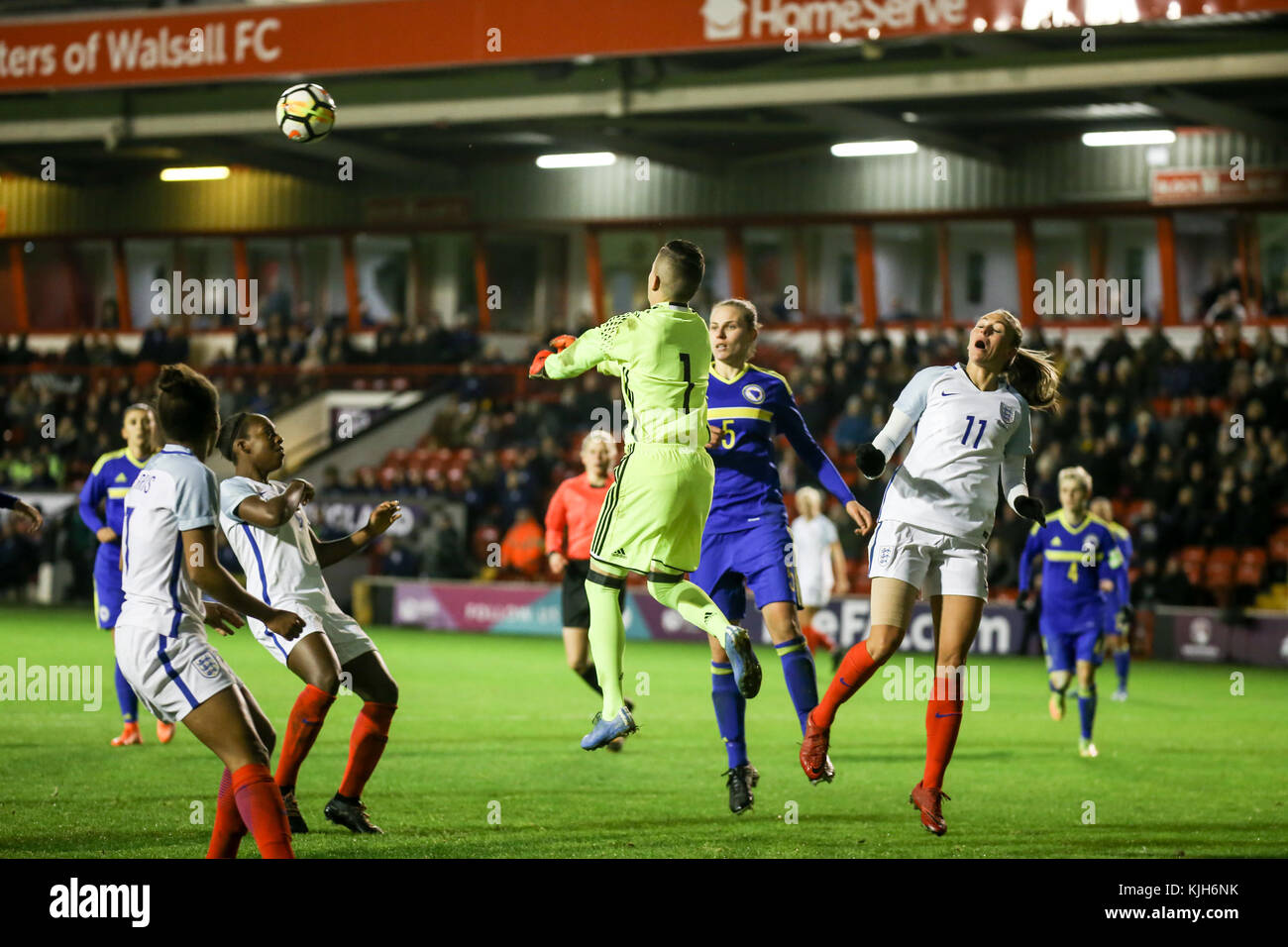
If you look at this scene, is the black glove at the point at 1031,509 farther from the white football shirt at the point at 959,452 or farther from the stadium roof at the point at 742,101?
the stadium roof at the point at 742,101

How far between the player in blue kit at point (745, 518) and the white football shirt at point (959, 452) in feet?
1.70

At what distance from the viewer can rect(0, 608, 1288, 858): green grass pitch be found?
7.27 m

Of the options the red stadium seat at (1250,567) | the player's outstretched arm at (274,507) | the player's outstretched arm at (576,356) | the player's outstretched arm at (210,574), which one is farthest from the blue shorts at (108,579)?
the red stadium seat at (1250,567)

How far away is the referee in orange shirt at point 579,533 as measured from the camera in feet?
35.0

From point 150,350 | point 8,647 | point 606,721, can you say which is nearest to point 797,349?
point 150,350

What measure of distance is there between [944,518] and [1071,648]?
4.85 m

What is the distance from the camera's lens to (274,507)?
6.44m

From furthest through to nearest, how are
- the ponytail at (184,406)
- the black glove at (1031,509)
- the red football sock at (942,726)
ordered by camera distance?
the red football sock at (942,726)
the black glove at (1031,509)
the ponytail at (184,406)

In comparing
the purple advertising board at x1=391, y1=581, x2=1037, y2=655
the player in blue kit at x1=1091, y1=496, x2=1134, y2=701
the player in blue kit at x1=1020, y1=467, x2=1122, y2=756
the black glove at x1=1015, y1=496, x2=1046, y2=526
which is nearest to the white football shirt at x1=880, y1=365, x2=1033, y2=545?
the black glove at x1=1015, y1=496, x2=1046, y2=526

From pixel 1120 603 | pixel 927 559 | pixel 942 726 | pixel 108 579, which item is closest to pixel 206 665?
pixel 927 559

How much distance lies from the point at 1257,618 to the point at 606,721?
14386mm

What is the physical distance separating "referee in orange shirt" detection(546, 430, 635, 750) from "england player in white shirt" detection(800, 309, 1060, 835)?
376 centimetres

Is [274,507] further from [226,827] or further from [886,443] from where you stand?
[886,443]
